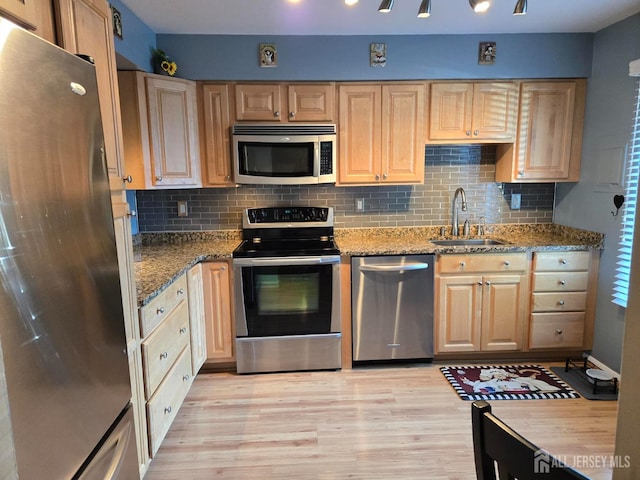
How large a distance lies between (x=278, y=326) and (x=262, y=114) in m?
1.63

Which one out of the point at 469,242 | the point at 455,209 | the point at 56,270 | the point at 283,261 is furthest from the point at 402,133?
the point at 56,270

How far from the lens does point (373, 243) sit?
3123 millimetres

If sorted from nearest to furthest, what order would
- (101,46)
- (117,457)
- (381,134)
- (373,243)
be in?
(117,457) → (101,46) → (381,134) → (373,243)

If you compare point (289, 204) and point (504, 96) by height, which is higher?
point (504, 96)

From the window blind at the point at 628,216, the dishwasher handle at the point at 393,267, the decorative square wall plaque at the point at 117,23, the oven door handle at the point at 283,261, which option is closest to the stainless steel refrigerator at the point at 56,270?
the decorative square wall plaque at the point at 117,23

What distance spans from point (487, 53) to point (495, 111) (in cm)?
44

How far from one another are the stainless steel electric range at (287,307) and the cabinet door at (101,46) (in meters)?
1.38

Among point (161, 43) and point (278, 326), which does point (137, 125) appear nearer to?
point (161, 43)

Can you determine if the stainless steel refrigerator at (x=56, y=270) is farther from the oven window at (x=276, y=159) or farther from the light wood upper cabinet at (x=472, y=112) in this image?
the light wood upper cabinet at (x=472, y=112)

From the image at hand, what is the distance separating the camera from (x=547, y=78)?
2.98 metres

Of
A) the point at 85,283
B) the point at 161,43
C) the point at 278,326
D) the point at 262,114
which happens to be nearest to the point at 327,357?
the point at 278,326

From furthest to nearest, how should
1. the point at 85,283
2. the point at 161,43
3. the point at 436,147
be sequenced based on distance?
the point at 436,147 → the point at 161,43 → the point at 85,283

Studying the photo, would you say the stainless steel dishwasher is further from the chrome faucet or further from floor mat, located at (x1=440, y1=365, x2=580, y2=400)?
the chrome faucet

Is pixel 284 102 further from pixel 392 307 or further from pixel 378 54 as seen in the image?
pixel 392 307
